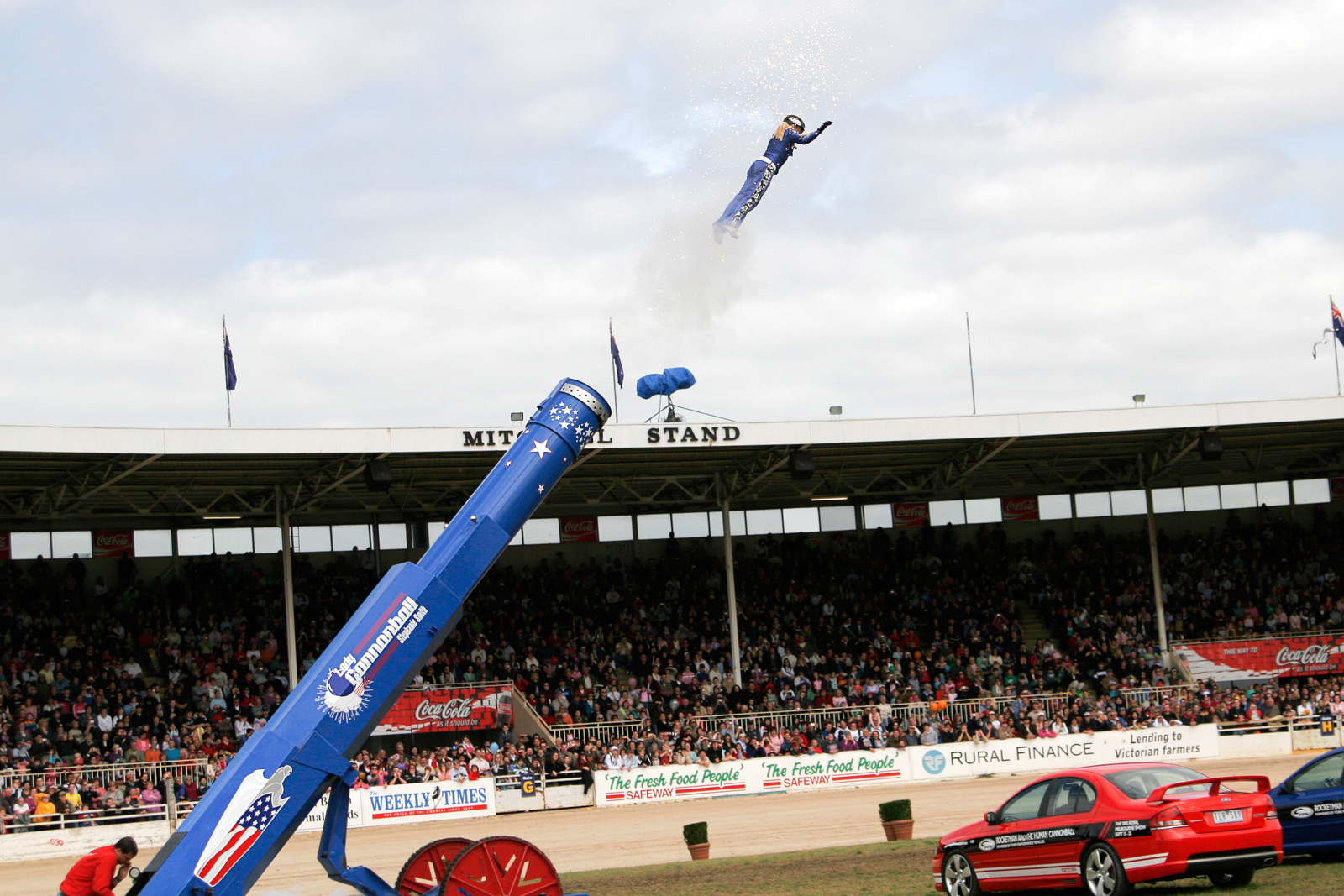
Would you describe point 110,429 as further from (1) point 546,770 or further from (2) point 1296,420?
(2) point 1296,420

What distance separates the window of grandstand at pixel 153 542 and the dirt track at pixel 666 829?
14906 millimetres

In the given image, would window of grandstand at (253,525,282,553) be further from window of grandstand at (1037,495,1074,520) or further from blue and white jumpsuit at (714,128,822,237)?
blue and white jumpsuit at (714,128,822,237)

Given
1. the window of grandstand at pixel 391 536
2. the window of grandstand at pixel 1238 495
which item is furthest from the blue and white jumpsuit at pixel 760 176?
the window of grandstand at pixel 1238 495

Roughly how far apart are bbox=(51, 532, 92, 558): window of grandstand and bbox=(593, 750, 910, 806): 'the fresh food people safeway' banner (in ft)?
56.8

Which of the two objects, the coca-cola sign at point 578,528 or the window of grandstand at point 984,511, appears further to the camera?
the window of grandstand at point 984,511

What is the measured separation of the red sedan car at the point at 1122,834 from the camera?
487 inches

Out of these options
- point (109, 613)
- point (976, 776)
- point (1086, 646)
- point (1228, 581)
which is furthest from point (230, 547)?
point (1228, 581)

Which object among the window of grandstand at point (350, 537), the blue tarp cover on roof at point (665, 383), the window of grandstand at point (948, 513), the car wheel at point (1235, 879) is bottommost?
the car wheel at point (1235, 879)

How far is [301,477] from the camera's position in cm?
3506

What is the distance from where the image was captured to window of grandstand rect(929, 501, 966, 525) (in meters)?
46.7

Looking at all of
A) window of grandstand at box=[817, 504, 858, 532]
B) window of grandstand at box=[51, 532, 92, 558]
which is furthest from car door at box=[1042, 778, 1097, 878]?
window of grandstand at box=[51, 532, 92, 558]

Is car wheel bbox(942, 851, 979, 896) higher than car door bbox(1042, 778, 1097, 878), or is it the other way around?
car door bbox(1042, 778, 1097, 878)

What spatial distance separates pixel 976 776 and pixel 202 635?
20.1 meters

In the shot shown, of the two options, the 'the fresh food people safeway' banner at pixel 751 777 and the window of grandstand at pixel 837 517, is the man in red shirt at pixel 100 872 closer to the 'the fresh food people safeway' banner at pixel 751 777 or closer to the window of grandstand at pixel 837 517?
the 'the fresh food people safeway' banner at pixel 751 777
